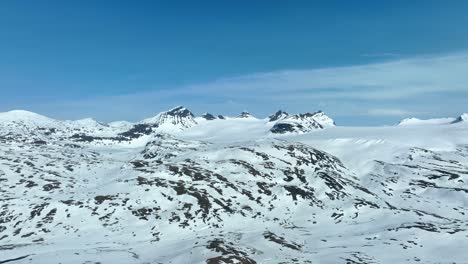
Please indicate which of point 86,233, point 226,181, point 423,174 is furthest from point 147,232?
point 423,174

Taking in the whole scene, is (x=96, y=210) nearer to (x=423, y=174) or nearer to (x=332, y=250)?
(x=332, y=250)

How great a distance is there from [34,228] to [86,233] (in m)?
11.3

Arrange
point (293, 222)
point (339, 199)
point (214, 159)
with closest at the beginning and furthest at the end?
point (293, 222) < point (339, 199) < point (214, 159)

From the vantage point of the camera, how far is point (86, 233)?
98.4m

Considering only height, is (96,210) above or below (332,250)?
above

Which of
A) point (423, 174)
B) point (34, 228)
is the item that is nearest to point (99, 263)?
point (34, 228)

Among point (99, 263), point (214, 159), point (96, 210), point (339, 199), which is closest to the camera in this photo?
point (99, 263)

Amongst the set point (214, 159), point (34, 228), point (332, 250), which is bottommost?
point (332, 250)

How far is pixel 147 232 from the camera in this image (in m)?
101

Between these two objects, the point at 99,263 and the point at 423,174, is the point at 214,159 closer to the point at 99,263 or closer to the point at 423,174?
the point at 423,174

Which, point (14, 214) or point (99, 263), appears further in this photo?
point (14, 214)

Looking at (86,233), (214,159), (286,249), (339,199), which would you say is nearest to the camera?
(286,249)

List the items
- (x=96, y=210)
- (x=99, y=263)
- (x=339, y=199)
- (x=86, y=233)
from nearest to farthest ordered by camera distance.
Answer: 1. (x=99, y=263)
2. (x=86, y=233)
3. (x=96, y=210)
4. (x=339, y=199)

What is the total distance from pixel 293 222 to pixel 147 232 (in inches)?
1491
